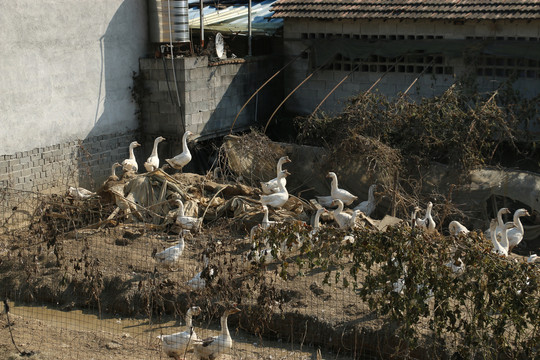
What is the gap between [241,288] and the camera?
397 inches

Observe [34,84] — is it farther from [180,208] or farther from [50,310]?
[50,310]

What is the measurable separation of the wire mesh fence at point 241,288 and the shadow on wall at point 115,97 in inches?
90.7

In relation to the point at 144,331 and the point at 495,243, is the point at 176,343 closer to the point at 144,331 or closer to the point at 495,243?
the point at 144,331

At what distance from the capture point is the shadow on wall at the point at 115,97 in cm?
1600

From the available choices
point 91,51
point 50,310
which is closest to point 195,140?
point 91,51

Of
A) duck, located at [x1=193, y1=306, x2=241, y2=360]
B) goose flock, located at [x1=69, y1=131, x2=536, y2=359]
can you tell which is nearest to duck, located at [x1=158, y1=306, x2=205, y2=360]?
goose flock, located at [x1=69, y1=131, x2=536, y2=359]

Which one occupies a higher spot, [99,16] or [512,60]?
[99,16]

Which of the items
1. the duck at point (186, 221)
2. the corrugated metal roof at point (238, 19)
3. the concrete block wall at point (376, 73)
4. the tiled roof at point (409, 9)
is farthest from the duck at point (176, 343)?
the corrugated metal roof at point (238, 19)

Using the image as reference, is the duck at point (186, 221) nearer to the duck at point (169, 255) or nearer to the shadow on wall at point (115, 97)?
the duck at point (169, 255)

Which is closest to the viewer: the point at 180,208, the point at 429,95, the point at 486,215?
the point at 180,208

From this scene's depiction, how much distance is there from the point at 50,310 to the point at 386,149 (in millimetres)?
6544

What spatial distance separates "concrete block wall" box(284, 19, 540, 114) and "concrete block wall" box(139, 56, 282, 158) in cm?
106

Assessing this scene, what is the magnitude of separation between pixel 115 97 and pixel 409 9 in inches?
262

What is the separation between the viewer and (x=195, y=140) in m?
16.9
